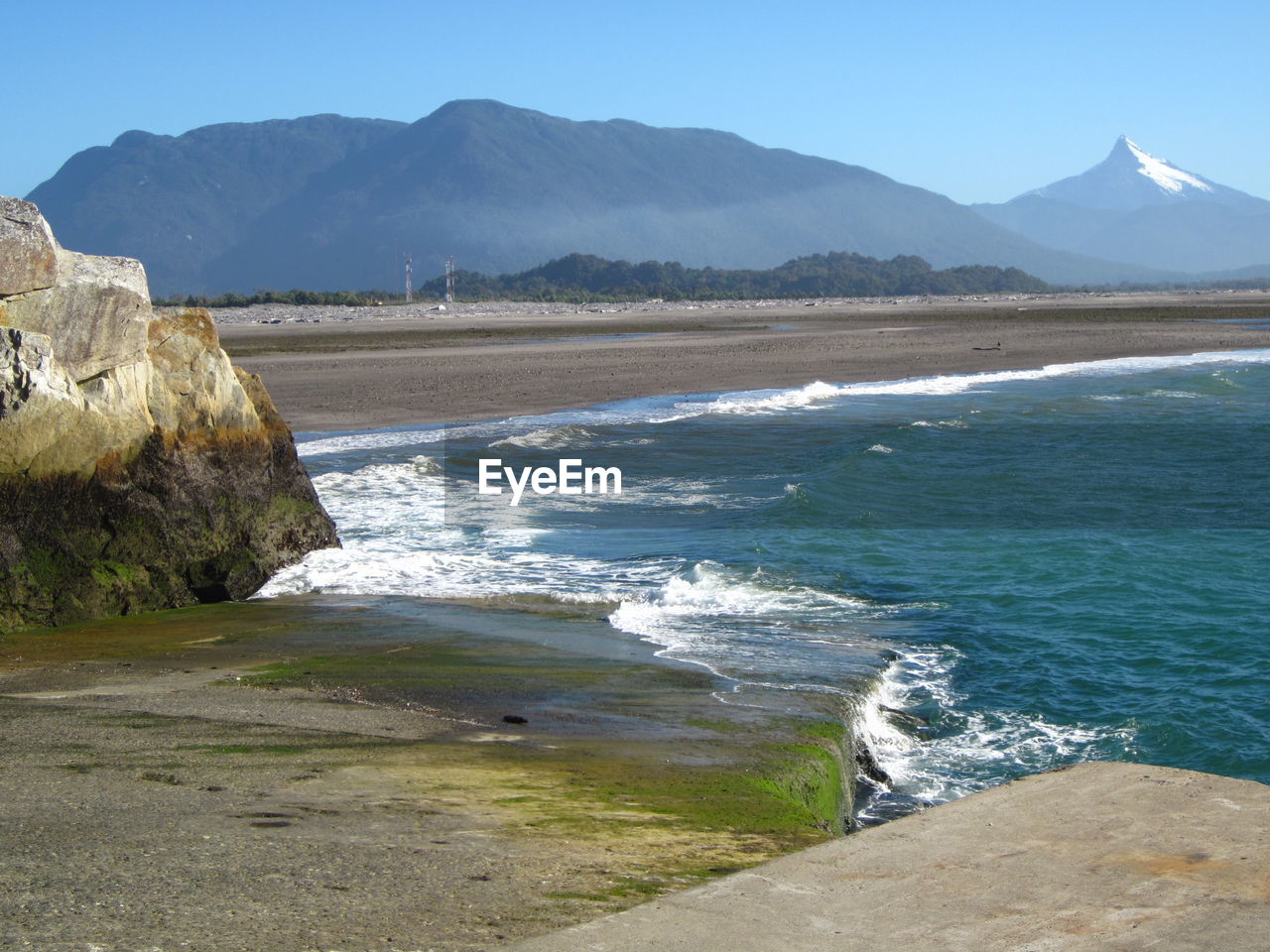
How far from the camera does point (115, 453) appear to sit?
1129cm

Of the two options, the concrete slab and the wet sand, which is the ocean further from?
the concrete slab

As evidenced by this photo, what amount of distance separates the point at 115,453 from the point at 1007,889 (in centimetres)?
909

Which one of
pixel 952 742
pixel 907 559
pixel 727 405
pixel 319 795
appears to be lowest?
pixel 952 742

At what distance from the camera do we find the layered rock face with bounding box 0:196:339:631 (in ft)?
33.9

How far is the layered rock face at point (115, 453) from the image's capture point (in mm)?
10320

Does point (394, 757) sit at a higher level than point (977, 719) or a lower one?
higher

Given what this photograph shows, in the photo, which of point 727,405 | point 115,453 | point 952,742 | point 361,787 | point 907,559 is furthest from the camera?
point 727,405

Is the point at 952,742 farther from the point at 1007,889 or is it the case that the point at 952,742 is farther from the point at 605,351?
the point at 605,351

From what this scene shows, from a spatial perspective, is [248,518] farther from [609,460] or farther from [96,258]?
[609,460]

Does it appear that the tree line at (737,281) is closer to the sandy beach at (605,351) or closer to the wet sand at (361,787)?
the sandy beach at (605,351)

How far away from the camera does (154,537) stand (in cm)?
1154

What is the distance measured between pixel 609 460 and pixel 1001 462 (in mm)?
6757

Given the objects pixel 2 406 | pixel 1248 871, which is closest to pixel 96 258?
pixel 2 406

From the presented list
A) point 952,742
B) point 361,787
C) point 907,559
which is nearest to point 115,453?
point 361,787
